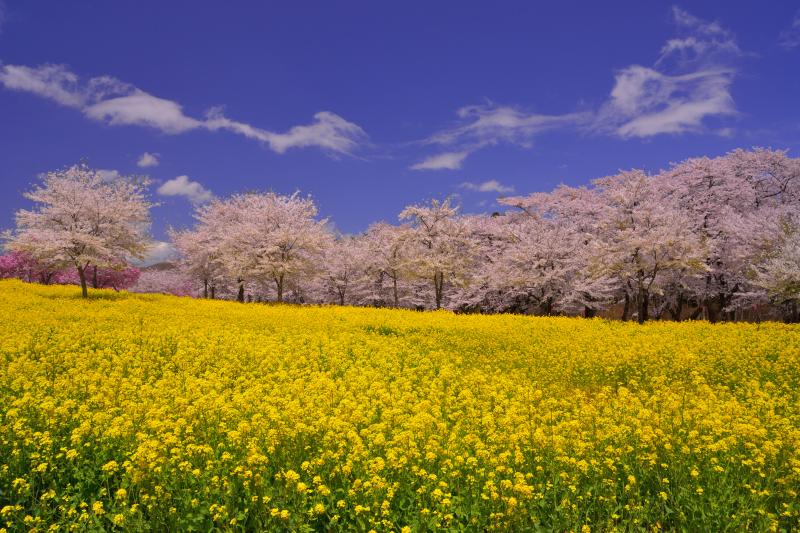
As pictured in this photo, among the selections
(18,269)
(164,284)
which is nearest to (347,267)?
(164,284)

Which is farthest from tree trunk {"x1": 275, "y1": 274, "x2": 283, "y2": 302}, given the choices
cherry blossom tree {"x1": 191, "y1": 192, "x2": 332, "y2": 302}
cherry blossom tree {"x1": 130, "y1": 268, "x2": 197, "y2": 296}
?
cherry blossom tree {"x1": 130, "y1": 268, "x2": 197, "y2": 296}

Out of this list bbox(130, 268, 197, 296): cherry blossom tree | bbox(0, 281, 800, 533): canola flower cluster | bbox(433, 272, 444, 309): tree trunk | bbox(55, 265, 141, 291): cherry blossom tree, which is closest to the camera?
bbox(0, 281, 800, 533): canola flower cluster

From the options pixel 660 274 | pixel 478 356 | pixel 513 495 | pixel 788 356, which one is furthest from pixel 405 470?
pixel 660 274

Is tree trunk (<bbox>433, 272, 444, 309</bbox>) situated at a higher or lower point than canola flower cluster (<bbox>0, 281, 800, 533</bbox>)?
higher

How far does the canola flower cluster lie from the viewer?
18.9 feet

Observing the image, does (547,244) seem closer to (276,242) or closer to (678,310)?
(678,310)

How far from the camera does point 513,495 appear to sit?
600 cm

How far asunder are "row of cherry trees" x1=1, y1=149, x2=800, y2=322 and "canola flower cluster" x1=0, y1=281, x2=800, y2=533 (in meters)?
20.9

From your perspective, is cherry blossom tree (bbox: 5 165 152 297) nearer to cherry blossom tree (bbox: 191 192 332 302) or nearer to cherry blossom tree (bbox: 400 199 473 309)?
cherry blossom tree (bbox: 191 192 332 302)

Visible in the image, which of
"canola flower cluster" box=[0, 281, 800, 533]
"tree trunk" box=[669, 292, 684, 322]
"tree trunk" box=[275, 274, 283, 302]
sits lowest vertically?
"canola flower cluster" box=[0, 281, 800, 533]

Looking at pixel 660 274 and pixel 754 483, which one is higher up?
pixel 660 274

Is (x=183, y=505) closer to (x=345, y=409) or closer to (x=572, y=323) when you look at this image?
(x=345, y=409)

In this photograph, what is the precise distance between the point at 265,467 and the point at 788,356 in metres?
17.8

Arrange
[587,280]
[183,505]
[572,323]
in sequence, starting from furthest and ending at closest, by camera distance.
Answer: [587,280], [572,323], [183,505]
